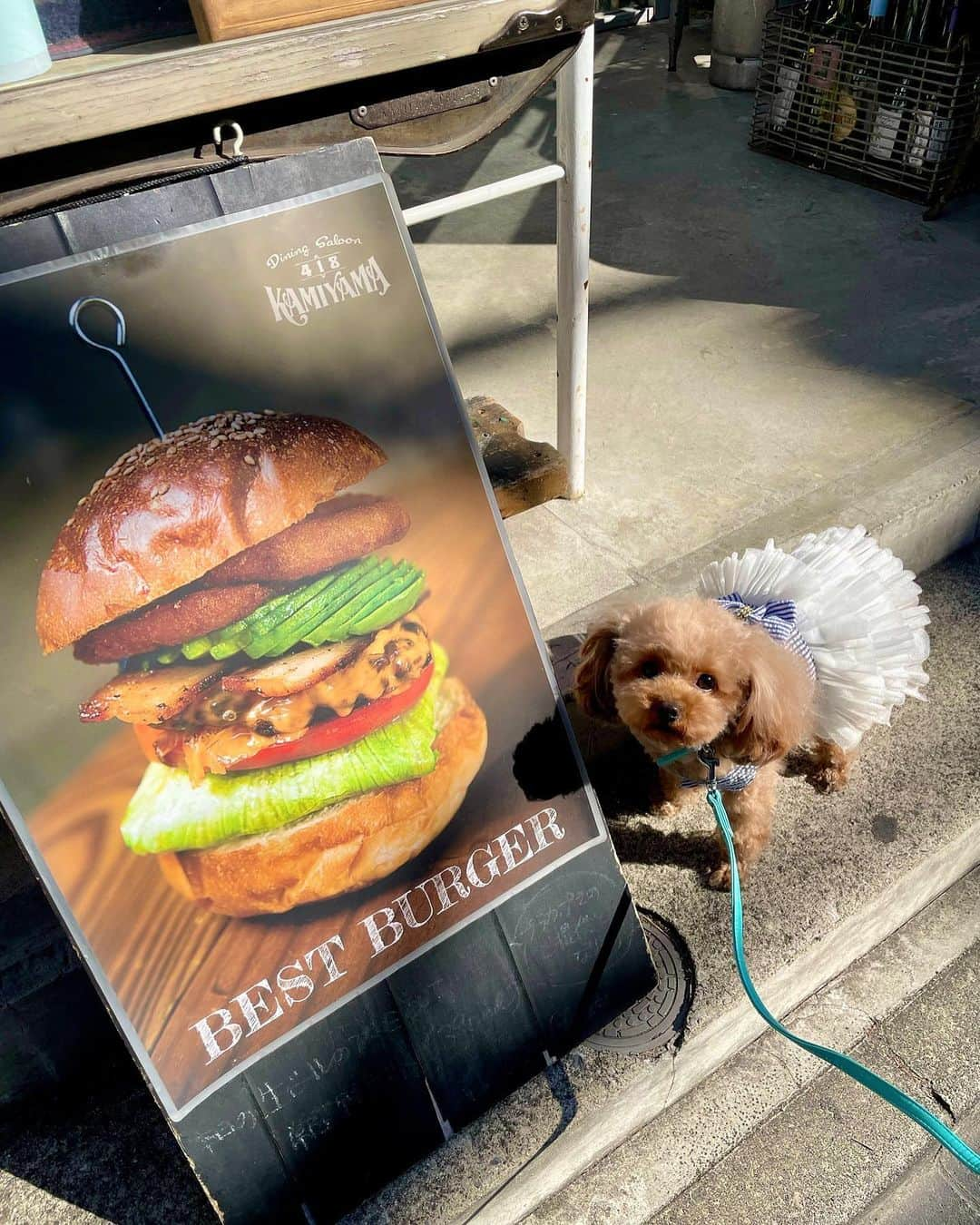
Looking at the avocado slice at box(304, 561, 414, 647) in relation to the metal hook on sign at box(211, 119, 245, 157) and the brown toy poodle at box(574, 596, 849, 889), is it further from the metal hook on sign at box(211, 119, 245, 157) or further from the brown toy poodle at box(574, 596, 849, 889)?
the metal hook on sign at box(211, 119, 245, 157)

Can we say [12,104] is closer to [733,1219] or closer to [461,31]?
[461,31]

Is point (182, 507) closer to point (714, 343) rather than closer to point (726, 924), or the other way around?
point (726, 924)

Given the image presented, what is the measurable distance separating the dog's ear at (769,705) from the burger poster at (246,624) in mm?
488

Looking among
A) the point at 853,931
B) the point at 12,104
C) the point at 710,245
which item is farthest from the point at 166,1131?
the point at 710,245

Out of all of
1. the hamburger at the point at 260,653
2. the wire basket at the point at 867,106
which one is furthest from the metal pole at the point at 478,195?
the wire basket at the point at 867,106

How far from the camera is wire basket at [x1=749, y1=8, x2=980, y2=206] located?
4715 mm

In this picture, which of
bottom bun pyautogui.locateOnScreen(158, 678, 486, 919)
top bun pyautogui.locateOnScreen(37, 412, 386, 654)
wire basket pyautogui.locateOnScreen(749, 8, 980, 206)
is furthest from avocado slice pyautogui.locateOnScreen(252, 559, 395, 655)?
wire basket pyautogui.locateOnScreen(749, 8, 980, 206)

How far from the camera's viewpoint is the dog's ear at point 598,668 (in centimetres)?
193

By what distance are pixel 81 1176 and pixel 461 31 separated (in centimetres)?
226

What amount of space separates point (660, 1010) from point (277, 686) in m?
1.09

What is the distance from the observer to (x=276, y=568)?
138 centimetres

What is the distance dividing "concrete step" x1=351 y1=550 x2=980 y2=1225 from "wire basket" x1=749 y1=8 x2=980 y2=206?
329 cm

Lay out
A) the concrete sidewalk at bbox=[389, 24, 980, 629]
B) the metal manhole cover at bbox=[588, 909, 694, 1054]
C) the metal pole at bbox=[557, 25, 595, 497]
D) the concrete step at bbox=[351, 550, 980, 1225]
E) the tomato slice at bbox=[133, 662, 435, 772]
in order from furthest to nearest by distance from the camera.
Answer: the concrete sidewalk at bbox=[389, 24, 980, 629] → the metal pole at bbox=[557, 25, 595, 497] → the metal manhole cover at bbox=[588, 909, 694, 1054] → the concrete step at bbox=[351, 550, 980, 1225] → the tomato slice at bbox=[133, 662, 435, 772]

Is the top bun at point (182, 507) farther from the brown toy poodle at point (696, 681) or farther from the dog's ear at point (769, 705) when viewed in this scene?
the dog's ear at point (769, 705)
